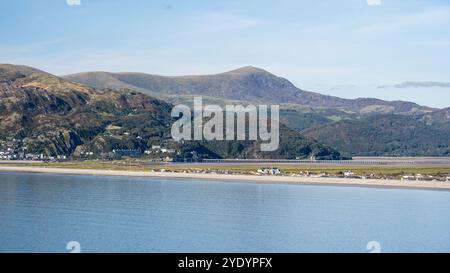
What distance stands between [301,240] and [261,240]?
8.83 feet

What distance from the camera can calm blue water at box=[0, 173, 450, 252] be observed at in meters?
48.8

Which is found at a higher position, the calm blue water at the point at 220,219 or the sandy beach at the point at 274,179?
the calm blue water at the point at 220,219

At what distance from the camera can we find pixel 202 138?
193 meters

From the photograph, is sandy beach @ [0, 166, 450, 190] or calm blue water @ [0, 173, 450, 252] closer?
calm blue water @ [0, 173, 450, 252]

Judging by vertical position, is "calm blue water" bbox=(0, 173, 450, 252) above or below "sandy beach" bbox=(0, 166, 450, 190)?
above

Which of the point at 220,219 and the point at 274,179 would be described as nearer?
the point at 220,219

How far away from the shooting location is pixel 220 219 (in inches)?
2403

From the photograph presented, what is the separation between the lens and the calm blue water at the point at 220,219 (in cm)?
4878

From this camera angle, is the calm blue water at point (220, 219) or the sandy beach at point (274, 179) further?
the sandy beach at point (274, 179)

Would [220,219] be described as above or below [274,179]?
above
